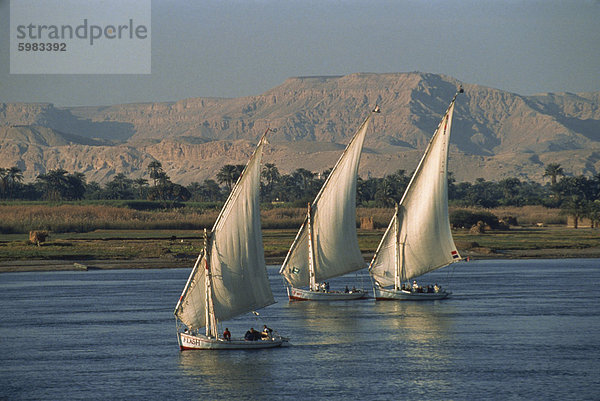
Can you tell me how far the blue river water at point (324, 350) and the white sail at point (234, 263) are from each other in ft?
9.80

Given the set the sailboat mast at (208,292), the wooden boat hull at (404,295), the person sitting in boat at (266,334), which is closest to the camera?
the sailboat mast at (208,292)

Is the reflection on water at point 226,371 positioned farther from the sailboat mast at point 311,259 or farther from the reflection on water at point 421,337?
the sailboat mast at point 311,259

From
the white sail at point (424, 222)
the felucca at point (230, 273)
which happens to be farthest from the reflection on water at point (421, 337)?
the felucca at point (230, 273)

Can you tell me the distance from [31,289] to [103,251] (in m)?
30.9

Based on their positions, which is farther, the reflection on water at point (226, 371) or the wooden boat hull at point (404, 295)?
the wooden boat hull at point (404, 295)

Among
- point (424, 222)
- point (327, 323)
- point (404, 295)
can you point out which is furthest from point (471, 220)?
point (327, 323)

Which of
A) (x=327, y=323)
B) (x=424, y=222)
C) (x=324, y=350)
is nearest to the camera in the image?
Answer: (x=324, y=350)

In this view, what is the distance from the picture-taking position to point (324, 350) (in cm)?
5947

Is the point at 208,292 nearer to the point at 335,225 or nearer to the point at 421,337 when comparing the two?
the point at 421,337

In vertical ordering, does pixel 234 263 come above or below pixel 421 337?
above

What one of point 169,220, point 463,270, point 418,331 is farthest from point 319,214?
point 169,220

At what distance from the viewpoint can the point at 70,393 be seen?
159 ft

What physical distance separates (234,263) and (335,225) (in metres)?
25.5

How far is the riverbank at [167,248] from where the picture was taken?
118 meters
